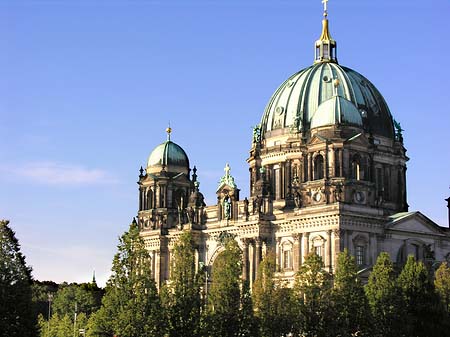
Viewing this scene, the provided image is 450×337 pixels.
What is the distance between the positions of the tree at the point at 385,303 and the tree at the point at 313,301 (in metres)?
4.43

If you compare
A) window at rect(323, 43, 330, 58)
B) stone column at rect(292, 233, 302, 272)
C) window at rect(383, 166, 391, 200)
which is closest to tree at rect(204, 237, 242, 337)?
stone column at rect(292, 233, 302, 272)

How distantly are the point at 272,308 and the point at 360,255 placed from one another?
20265 millimetres

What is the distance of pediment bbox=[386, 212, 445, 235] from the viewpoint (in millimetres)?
102188

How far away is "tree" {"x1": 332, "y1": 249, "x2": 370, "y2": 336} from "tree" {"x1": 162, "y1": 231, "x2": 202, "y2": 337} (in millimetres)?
11710

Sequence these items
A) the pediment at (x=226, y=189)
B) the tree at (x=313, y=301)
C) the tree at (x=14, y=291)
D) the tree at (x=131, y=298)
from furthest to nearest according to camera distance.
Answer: the pediment at (x=226, y=189), the tree at (x=313, y=301), the tree at (x=131, y=298), the tree at (x=14, y=291)

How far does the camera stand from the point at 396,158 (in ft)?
382

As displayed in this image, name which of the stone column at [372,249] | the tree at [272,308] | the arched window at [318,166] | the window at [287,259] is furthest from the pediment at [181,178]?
the tree at [272,308]

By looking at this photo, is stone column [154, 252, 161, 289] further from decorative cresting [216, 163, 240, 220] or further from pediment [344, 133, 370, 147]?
pediment [344, 133, 370, 147]

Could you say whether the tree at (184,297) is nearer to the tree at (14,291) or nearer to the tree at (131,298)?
the tree at (131,298)

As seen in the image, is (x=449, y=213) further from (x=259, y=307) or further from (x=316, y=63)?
(x=259, y=307)

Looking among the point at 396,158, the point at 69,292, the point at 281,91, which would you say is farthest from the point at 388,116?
the point at 69,292

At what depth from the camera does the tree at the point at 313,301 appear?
78.5 meters

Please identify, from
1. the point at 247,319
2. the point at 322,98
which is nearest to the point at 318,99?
the point at 322,98

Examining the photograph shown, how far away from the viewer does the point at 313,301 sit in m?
79.2
